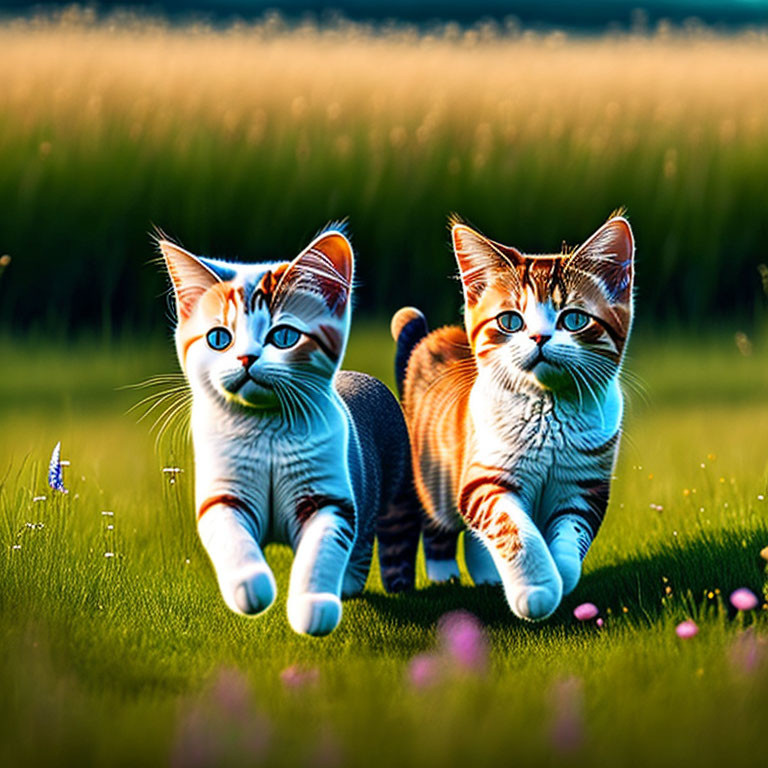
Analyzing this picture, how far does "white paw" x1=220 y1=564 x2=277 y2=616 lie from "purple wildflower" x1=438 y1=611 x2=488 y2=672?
1.01ft

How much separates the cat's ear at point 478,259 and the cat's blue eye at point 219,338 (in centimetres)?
49

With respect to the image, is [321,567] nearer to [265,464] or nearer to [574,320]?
[265,464]

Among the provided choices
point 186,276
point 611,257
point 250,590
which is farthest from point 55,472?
point 611,257

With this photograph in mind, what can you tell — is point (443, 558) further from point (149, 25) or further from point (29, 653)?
point (149, 25)

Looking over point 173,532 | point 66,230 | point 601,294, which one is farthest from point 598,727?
point 66,230

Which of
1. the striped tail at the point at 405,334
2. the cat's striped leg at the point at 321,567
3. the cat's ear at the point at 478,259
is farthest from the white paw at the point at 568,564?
the striped tail at the point at 405,334

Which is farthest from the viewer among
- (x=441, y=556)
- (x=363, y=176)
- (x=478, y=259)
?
(x=363, y=176)

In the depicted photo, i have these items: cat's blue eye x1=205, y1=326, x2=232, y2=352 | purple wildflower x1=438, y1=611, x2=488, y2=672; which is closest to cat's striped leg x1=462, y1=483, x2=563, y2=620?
purple wildflower x1=438, y1=611, x2=488, y2=672

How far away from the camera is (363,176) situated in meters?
6.02

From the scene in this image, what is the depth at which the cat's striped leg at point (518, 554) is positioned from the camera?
2012 millimetres

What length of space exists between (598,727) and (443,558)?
1011 mm

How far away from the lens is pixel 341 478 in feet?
6.73

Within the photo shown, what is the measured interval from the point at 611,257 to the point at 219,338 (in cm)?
73

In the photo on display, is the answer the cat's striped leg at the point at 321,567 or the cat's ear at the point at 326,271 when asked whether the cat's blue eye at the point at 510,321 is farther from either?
the cat's striped leg at the point at 321,567
